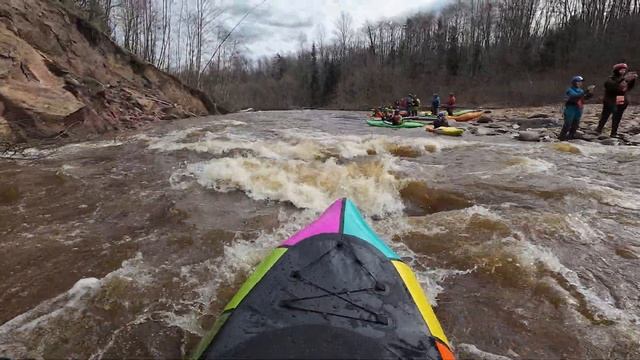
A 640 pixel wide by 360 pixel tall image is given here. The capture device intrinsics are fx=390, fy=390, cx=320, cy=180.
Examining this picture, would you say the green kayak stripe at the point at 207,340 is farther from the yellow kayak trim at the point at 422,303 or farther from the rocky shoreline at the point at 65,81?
the rocky shoreline at the point at 65,81

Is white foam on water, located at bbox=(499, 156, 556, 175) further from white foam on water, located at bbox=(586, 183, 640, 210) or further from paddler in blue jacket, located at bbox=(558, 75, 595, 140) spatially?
paddler in blue jacket, located at bbox=(558, 75, 595, 140)

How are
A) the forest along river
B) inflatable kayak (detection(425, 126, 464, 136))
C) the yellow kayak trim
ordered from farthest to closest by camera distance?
inflatable kayak (detection(425, 126, 464, 136))
the forest along river
the yellow kayak trim

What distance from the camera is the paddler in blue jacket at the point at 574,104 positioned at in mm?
8547

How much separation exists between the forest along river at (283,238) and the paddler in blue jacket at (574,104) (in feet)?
7.43

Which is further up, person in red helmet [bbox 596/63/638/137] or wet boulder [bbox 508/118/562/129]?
person in red helmet [bbox 596/63/638/137]

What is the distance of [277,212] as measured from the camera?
4.39 m

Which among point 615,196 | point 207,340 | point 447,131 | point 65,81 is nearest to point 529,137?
point 447,131

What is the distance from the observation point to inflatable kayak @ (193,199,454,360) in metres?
1.62

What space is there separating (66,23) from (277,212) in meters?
11.4

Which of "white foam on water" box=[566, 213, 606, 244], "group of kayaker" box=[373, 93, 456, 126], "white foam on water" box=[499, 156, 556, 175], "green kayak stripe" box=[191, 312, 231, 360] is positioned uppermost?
"group of kayaker" box=[373, 93, 456, 126]

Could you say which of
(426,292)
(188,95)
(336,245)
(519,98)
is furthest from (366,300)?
(519,98)

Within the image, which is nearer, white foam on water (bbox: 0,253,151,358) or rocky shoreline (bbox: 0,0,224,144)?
white foam on water (bbox: 0,253,151,358)

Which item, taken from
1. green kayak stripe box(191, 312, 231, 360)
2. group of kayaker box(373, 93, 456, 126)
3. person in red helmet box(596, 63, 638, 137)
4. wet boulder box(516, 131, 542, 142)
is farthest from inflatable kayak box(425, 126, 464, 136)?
green kayak stripe box(191, 312, 231, 360)

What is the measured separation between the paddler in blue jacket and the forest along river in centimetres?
227
